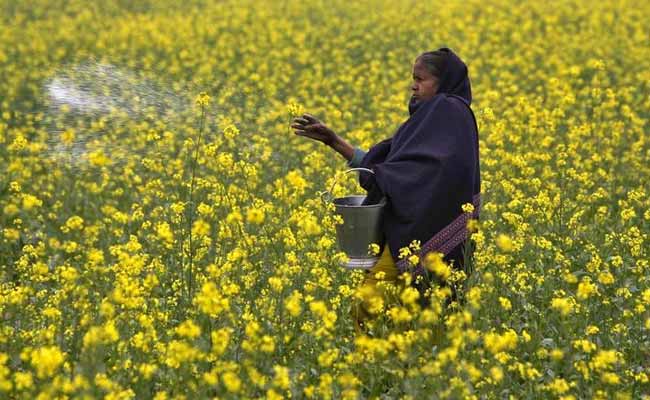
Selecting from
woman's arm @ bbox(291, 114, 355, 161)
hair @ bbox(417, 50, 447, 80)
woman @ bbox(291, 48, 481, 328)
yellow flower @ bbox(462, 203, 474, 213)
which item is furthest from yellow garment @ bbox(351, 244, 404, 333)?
hair @ bbox(417, 50, 447, 80)

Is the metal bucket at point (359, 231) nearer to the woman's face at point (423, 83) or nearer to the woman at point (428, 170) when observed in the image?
the woman at point (428, 170)

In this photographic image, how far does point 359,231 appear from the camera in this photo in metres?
4.29

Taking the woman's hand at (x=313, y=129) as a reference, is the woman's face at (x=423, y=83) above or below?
above

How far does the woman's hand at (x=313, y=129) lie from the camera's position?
446 cm

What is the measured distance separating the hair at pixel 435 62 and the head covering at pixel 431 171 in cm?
2

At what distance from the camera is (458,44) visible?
45.9 feet

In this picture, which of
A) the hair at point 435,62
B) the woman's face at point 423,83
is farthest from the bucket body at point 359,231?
the hair at point 435,62

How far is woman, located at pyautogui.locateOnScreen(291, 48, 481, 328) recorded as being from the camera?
4.28m

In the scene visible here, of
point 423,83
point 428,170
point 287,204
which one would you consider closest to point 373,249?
point 428,170

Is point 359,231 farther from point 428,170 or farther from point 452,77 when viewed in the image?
point 452,77

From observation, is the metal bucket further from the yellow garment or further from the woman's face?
the woman's face

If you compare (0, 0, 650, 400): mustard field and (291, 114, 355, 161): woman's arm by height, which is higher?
(291, 114, 355, 161): woman's arm

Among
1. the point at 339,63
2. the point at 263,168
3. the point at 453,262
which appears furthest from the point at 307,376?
the point at 339,63

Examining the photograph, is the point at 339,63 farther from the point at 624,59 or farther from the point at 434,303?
the point at 434,303
